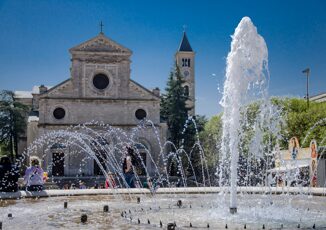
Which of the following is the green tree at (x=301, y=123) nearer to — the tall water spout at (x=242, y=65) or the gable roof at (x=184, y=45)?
the tall water spout at (x=242, y=65)

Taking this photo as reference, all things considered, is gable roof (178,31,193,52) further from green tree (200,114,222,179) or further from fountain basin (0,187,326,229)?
fountain basin (0,187,326,229)

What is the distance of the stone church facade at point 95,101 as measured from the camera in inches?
1571

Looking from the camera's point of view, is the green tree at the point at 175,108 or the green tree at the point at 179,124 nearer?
the green tree at the point at 179,124

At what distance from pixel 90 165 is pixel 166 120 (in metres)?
9.69

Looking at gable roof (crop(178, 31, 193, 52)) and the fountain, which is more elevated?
gable roof (crop(178, 31, 193, 52))

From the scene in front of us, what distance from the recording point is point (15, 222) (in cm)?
900

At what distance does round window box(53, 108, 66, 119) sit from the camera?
40.3 m

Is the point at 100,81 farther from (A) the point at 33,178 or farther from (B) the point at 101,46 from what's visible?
(A) the point at 33,178

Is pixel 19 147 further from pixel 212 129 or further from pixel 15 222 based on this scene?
pixel 15 222

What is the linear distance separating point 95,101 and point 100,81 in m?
2.03

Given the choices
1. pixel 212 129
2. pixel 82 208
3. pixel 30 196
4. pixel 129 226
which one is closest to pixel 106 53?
pixel 212 129

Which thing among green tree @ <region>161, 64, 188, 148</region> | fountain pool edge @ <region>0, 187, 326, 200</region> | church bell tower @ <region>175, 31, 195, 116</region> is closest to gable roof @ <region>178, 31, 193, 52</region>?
church bell tower @ <region>175, 31, 195, 116</region>

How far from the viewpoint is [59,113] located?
4044cm

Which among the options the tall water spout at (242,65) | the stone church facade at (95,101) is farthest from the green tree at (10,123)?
the tall water spout at (242,65)
